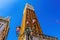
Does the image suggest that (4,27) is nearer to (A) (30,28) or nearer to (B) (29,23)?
(A) (30,28)

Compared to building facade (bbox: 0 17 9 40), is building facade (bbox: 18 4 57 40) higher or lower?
higher

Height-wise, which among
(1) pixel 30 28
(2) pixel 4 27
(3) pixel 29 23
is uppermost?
(3) pixel 29 23

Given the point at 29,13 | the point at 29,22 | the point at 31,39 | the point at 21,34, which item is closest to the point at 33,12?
the point at 29,13

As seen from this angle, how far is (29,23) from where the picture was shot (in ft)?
193

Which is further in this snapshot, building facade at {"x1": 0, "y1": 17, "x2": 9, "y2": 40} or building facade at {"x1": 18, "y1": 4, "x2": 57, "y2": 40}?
building facade at {"x1": 18, "y1": 4, "x2": 57, "y2": 40}

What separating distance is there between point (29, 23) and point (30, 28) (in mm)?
5268

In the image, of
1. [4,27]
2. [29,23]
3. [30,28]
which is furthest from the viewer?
[29,23]

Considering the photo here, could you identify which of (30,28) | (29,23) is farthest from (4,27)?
(29,23)

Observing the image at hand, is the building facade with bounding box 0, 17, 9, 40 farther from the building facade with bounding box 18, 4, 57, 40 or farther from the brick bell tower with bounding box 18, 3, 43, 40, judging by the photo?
the brick bell tower with bounding box 18, 3, 43, 40

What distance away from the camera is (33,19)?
59.9m

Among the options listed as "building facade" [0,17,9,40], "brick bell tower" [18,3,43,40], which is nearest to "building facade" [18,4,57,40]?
"brick bell tower" [18,3,43,40]

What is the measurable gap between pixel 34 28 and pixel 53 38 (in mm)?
8072

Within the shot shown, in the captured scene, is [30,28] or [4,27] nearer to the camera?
[4,27]

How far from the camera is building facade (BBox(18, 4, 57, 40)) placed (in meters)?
50.3
